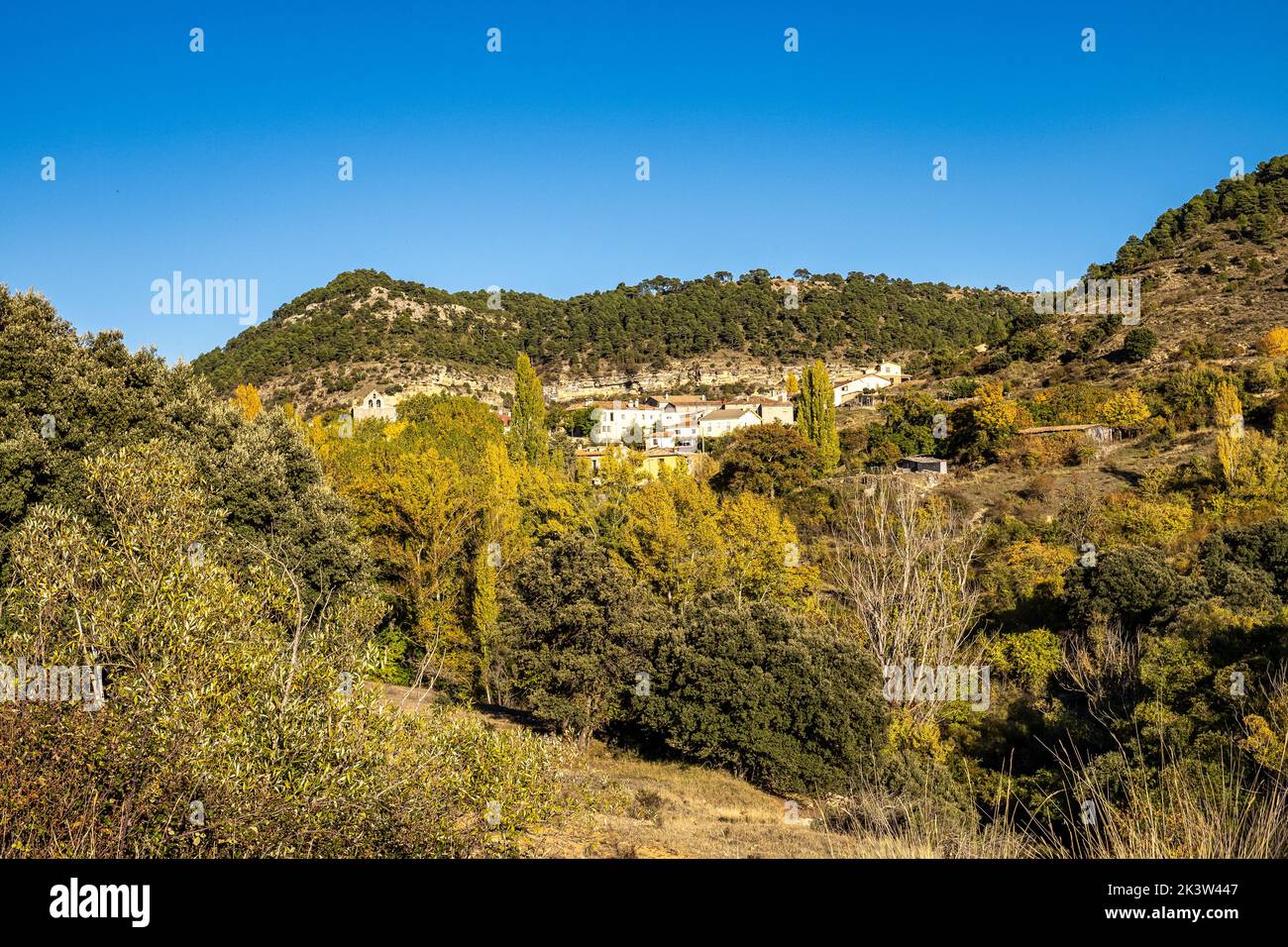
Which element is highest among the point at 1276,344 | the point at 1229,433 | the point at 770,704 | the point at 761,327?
the point at 761,327

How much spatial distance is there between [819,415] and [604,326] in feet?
247

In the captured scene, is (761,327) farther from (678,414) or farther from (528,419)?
(528,419)

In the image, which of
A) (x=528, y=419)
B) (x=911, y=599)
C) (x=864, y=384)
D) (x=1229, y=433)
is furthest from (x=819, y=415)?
(x=864, y=384)

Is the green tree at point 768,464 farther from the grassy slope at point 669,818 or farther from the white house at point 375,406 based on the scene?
the white house at point 375,406

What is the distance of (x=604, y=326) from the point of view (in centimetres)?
12044

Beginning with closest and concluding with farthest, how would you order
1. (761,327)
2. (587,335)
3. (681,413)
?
(681,413) < (761,327) < (587,335)

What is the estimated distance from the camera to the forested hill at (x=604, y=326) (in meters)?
98.0

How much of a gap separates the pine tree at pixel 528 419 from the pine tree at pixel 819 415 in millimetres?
14448

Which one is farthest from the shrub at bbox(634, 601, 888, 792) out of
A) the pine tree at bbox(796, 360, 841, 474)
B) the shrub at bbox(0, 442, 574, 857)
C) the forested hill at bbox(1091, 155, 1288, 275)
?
the forested hill at bbox(1091, 155, 1288, 275)

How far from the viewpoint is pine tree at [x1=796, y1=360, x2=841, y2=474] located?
4819 centimetres

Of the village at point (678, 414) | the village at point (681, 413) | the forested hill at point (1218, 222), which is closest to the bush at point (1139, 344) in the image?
the village at point (678, 414)
